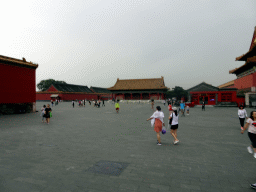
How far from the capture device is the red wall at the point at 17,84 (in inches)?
611

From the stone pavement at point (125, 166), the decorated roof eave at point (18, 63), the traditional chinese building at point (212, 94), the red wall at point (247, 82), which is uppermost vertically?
the decorated roof eave at point (18, 63)

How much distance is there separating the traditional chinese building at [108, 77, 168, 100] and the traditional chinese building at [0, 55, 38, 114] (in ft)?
106

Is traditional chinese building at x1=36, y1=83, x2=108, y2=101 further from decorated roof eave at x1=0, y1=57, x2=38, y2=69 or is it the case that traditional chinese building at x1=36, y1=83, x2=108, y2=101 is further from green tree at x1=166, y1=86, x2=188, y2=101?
green tree at x1=166, y1=86, x2=188, y2=101

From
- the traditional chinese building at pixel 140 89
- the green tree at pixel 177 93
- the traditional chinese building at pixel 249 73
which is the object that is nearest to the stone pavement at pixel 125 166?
the traditional chinese building at pixel 249 73

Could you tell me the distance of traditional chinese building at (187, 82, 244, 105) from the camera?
29.2m

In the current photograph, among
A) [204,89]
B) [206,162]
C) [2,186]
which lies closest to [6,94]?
[2,186]

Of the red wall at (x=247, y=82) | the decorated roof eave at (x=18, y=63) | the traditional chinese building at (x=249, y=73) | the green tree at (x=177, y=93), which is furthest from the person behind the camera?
the green tree at (x=177, y=93)

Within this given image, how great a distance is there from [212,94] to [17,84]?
30200mm

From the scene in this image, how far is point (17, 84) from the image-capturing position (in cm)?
1661

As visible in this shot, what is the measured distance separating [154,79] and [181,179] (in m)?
47.9

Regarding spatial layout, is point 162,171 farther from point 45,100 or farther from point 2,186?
point 45,100

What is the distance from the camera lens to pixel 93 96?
5981 cm

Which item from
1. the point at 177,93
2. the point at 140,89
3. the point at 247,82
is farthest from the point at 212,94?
the point at 177,93

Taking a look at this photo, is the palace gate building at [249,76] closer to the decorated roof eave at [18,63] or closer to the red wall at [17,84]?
the decorated roof eave at [18,63]
